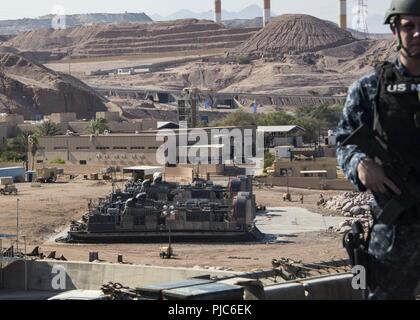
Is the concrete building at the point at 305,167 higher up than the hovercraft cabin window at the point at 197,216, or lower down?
higher up

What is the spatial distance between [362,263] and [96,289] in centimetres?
1705

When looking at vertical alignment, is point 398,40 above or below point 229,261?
above

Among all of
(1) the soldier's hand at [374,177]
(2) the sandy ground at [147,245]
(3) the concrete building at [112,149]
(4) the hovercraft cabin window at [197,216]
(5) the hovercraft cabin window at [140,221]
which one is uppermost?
(1) the soldier's hand at [374,177]

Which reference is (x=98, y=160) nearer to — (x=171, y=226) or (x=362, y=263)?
(x=171, y=226)

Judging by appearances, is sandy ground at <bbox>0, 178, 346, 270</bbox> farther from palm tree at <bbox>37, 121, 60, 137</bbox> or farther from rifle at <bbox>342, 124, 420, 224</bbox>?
rifle at <bbox>342, 124, 420, 224</bbox>

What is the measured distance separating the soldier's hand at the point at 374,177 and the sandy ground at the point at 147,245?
27372 mm

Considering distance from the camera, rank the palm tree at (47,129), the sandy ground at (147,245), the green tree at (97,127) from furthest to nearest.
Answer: the green tree at (97,127), the palm tree at (47,129), the sandy ground at (147,245)

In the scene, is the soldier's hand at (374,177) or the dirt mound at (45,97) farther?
the dirt mound at (45,97)

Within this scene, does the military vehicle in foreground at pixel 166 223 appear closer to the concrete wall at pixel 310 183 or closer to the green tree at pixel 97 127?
the concrete wall at pixel 310 183

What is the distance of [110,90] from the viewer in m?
174

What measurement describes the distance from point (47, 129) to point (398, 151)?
8029cm

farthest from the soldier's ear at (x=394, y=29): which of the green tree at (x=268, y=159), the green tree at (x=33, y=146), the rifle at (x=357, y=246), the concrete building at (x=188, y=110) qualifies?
the concrete building at (x=188, y=110)

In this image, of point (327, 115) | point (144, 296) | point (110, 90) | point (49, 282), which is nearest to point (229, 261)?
point (49, 282)

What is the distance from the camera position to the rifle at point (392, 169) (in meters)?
5.12
